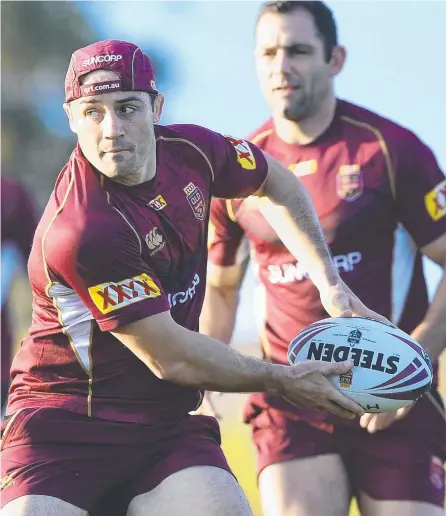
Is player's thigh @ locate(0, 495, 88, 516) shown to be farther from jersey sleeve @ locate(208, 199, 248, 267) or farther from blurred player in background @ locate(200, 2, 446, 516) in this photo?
jersey sleeve @ locate(208, 199, 248, 267)

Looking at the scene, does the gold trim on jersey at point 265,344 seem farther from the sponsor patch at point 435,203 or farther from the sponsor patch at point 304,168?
the sponsor patch at point 435,203

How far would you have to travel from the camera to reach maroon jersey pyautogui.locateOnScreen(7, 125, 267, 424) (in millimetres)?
4906

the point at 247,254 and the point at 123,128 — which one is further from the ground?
the point at 123,128

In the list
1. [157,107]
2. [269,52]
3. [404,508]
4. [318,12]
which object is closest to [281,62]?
[269,52]

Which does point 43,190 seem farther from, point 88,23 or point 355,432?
point 355,432

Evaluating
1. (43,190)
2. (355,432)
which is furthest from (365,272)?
(43,190)

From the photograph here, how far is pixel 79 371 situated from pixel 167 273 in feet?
1.81

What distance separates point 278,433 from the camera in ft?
20.7

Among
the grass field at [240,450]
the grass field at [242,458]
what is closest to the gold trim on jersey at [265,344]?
the grass field at [240,450]

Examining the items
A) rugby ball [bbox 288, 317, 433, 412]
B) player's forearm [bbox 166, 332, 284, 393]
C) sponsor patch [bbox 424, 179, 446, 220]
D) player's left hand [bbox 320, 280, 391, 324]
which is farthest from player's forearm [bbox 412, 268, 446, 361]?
player's forearm [bbox 166, 332, 284, 393]

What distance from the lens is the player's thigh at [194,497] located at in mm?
4914

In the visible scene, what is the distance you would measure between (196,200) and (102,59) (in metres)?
0.76

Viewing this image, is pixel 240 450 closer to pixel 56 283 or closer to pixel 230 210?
pixel 230 210

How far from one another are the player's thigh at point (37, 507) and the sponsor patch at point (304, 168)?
2289 mm
